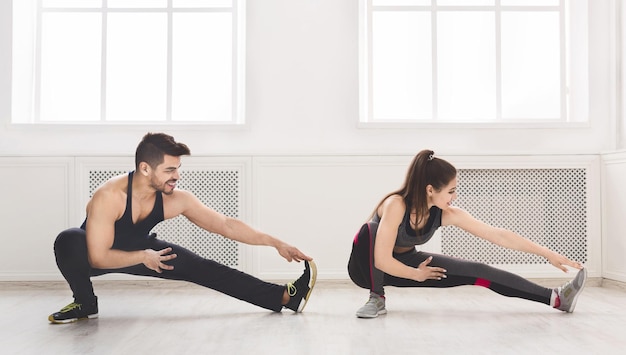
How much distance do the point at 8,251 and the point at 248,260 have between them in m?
1.45

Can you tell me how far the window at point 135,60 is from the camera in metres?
4.68

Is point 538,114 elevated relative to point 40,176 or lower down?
elevated

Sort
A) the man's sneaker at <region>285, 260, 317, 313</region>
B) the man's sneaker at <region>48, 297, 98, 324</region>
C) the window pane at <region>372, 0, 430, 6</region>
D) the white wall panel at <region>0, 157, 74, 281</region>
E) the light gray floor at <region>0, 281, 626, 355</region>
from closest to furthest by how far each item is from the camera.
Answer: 1. the light gray floor at <region>0, 281, 626, 355</region>
2. the man's sneaker at <region>48, 297, 98, 324</region>
3. the man's sneaker at <region>285, 260, 317, 313</region>
4. the white wall panel at <region>0, 157, 74, 281</region>
5. the window pane at <region>372, 0, 430, 6</region>

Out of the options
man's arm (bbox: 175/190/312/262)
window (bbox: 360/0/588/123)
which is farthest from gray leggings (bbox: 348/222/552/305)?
window (bbox: 360/0/588/123)

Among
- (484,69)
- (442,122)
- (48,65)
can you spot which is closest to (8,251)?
(48,65)

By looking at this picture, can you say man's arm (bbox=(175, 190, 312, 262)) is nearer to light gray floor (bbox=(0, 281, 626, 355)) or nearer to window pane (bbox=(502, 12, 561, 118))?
light gray floor (bbox=(0, 281, 626, 355))

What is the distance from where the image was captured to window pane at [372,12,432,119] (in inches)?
184

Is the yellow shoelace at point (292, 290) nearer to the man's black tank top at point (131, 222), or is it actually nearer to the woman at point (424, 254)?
the woman at point (424, 254)

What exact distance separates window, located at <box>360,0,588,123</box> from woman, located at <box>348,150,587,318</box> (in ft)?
5.15

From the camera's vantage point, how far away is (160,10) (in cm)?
470

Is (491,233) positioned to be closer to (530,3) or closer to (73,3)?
(530,3)

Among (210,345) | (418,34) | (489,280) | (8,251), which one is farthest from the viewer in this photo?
(418,34)

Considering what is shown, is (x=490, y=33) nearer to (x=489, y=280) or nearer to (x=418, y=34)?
(x=418, y=34)

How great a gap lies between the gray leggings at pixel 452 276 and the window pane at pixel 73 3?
267 cm
